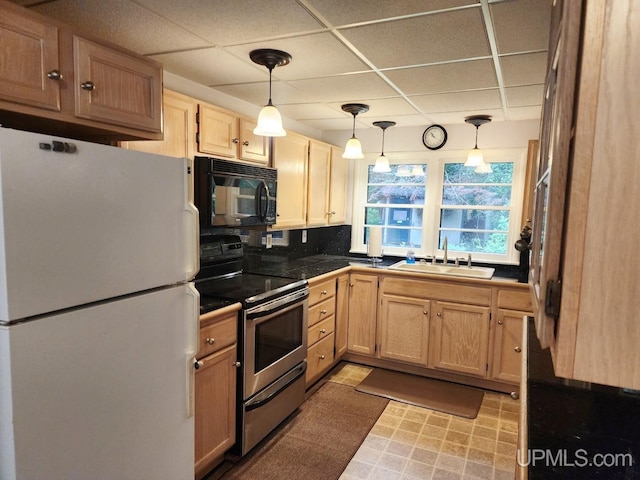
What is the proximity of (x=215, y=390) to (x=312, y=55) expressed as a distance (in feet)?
5.80

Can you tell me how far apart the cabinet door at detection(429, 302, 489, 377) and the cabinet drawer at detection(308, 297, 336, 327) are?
33.1 inches

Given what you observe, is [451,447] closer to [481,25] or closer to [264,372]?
[264,372]

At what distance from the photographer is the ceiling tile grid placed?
158 centimetres

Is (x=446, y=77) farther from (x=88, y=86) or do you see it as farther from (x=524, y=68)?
(x=88, y=86)

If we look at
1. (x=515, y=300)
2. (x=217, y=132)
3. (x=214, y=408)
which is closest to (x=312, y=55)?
(x=217, y=132)

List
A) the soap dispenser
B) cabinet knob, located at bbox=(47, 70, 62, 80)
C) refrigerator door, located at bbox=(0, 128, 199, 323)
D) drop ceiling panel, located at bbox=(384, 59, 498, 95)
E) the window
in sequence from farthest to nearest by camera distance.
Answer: the soap dispenser < the window < drop ceiling panel, located at bbox=(384, 59, 498, 95) < cabinet knob, located at bbox=(47, 70, 62, 80) < refrigerator door, located at bbox=(0, 128, 199, 323)

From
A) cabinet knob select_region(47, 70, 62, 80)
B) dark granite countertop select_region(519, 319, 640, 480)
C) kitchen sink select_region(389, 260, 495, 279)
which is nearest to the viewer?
dark granite countertop select_region(519, 319, 640, 480)

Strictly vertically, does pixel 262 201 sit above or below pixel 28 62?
below

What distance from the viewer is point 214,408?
2.07 meters

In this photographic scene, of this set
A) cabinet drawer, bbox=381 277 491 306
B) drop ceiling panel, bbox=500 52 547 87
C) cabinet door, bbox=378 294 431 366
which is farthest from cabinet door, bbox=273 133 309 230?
drop ceiling panel, bbox=500 52 547 87

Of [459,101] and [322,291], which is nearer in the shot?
[459,101]

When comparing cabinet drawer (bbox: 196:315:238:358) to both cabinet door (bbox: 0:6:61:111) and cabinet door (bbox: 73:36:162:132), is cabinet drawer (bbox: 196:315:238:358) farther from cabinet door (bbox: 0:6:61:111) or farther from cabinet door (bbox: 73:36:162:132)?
cabinet door (bbox: 0:6:61:111)

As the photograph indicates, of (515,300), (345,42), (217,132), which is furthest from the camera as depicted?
(515,300)

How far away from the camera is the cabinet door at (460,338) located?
326cm
